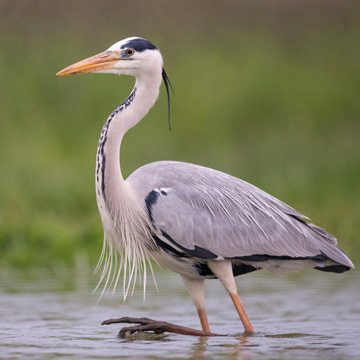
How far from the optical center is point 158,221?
685 cm

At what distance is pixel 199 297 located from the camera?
7.09 m

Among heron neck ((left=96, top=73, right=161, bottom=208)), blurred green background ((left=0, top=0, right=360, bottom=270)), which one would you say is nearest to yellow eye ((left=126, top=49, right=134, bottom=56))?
heron neck ((left=96, top=73, right=161, bottom=208))

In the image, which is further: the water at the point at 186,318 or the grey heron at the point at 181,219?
the grey heron at the point at 181,219

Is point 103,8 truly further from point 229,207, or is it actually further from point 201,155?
point 229,207

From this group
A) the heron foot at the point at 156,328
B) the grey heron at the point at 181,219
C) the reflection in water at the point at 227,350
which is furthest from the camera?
the grey heron at the point at 181,219

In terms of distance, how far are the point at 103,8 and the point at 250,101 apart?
4.96 m

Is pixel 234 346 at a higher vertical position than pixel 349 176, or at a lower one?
lower

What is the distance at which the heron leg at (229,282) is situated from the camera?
689 cm

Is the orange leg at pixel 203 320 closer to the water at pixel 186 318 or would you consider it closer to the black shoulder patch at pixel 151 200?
the water at pixel 186 318

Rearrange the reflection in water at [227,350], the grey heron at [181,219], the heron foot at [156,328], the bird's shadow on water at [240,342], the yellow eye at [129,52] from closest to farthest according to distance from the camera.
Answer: the reflection in water at [227,350] < the bird's shadow on water at [240,342] < the heron foot at [156,328] < the grey heron at [181,219] < the yellow eye at [129,52]

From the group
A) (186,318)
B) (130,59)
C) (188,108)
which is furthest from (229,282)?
(188,108)

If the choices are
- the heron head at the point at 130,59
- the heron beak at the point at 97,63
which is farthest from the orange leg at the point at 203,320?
the heron beak at the point at 97,63

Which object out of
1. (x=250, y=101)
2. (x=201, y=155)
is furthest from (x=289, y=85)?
(x=201, y=155)

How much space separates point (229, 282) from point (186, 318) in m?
1.00
